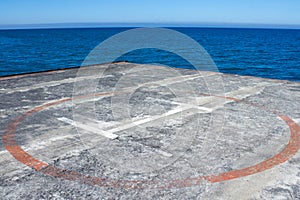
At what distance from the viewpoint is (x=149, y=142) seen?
694 centimetres

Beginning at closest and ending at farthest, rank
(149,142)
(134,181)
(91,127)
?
(134,181)
(149,142)
(91,127)

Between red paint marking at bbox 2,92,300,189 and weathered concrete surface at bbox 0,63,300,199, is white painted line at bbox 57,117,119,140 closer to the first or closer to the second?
weathered concrete surface at bbox 0,63,300,199

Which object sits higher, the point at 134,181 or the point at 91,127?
the point at 91,127

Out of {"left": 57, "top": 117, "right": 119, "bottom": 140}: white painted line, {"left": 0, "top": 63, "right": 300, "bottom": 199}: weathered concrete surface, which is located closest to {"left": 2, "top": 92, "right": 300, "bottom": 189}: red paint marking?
{"left": 0, "top": 63, "right": 300, "bottom": 199}: weathered concrete surface

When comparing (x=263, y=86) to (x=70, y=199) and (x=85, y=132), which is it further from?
(x=70, y=199)

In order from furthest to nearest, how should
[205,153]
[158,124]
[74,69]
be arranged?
[74,69] < [158,124] < [205,153]

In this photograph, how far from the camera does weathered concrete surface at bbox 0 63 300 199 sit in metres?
5.02

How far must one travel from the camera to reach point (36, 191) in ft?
15.9

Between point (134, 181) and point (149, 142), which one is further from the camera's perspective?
point (149, 142)

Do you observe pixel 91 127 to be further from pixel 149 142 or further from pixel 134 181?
pixel 134 181

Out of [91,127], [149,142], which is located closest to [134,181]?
[149,142]

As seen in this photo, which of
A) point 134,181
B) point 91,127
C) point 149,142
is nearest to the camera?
point 134,181

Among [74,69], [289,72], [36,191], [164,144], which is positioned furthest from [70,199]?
[289,72]

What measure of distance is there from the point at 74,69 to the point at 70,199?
13.8 meters
